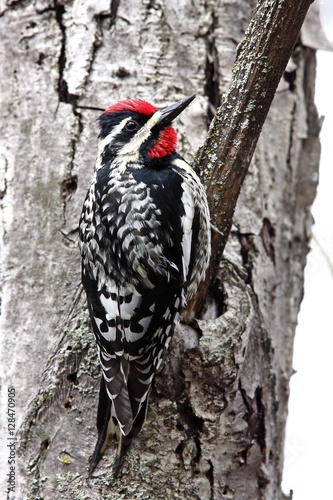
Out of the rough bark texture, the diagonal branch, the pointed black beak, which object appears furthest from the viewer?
the pointed black beak

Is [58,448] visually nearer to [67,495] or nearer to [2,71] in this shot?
[67,495]

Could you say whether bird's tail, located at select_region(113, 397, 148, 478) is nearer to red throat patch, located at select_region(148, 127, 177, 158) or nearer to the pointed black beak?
red throat patch, located at select_region(148, 127, 177, 158)

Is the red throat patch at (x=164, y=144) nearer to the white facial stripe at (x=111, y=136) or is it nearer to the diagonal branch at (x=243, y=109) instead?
the white facial stripe at (x=111, y=136)

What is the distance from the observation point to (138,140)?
3.00 m

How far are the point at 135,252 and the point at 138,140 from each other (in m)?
0.60

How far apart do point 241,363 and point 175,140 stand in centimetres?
99

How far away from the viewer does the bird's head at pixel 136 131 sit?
2922 mm

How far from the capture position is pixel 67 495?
245 cm

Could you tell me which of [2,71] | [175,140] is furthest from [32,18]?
[175,140]

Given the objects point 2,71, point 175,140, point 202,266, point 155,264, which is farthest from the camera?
point 2,71

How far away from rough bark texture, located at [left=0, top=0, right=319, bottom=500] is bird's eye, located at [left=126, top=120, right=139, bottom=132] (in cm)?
20

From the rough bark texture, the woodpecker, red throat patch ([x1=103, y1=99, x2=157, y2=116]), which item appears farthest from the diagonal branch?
red throat patch ([x1=103, y1=99, x2=157, y2=116])

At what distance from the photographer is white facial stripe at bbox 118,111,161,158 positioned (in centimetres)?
299

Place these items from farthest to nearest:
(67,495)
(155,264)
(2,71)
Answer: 1. (2,71)
2. (155,264)
3. (67,495)
